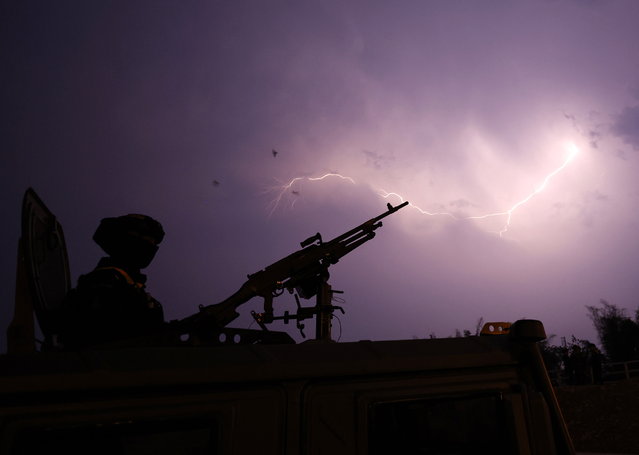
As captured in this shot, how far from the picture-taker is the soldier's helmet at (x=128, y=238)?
2.78 meters

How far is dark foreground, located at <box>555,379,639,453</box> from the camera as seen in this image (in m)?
13.5

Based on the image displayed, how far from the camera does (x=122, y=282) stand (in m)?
2.46

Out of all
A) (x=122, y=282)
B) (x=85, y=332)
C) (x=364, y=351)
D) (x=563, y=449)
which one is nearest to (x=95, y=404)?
(x=364, y=351)

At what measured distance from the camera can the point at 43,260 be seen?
2561 mm

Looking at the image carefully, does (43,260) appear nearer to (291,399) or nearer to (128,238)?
(128,238)

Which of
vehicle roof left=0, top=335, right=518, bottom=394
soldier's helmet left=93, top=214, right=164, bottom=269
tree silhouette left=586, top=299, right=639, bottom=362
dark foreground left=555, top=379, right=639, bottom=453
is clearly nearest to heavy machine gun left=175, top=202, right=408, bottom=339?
soldier's helmet left=93, top=214, right=164, bottom=269

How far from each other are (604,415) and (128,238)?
1731 cm

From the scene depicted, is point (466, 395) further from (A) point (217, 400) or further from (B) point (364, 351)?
(A) point (217, 400)

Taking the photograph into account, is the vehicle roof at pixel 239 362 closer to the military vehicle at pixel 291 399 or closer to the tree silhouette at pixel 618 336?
the military vehicle at pixel 291 399

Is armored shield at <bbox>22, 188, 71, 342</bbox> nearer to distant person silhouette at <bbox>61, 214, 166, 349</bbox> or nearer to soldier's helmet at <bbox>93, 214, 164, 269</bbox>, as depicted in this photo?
distant person silhouette at <bbox>61, 214, 166, 349</bbox>

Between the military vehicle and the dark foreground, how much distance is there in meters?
15.3

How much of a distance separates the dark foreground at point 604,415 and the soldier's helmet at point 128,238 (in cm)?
1569

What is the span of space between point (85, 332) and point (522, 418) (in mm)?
2118

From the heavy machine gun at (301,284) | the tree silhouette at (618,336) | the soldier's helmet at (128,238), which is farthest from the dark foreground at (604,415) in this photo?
the tree silhouette at (618,336)
